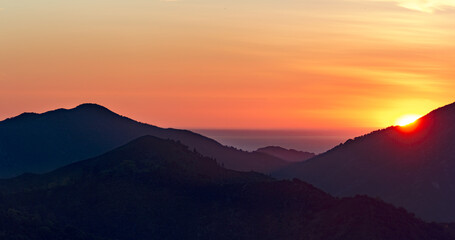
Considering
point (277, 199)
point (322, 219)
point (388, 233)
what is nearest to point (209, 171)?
point (277, 199)

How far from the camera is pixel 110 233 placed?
147 m

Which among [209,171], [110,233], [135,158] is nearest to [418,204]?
[209,171]

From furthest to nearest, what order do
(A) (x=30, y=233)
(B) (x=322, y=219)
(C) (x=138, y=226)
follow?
(C) (x=138, y=226) < (B) (x=322, y=219) < (A) (x=30, y=233)

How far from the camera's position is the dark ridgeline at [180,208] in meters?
132

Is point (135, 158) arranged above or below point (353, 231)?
above

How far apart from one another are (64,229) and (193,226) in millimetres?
24914

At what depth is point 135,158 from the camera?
184 m

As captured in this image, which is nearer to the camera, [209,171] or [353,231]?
[353,231]

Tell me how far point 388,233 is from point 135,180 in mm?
57265

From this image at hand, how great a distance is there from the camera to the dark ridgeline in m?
132

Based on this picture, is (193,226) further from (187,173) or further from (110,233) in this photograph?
(187,173)

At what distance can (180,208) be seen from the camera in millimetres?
155250

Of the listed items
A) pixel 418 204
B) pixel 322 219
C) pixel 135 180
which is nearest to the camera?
pixel 322 219

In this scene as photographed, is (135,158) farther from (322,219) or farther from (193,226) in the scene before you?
(322,219)
